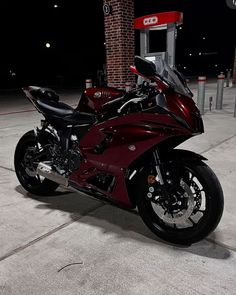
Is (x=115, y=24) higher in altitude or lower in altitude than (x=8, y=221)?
higher

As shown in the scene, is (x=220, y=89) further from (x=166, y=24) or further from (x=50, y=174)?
(x=50, y=174)

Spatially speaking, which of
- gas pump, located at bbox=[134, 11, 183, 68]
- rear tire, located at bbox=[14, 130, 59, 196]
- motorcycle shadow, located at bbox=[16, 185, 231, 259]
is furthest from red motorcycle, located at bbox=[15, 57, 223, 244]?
gas pump, located at bbox=[134, 11, 183, 68]

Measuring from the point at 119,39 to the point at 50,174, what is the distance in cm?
712

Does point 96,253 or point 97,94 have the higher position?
point 97,94

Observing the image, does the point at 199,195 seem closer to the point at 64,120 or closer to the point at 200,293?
the point at 200,293

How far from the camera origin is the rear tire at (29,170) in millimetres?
3408

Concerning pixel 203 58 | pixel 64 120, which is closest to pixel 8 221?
pixel 64 120

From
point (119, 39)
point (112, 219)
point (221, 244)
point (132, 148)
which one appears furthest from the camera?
point (119, 39)

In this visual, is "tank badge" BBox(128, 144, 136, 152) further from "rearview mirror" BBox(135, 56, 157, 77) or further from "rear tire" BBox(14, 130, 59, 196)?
"rear tire" BBox(14, 130, 59, 196)

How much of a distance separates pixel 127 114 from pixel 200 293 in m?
1.31

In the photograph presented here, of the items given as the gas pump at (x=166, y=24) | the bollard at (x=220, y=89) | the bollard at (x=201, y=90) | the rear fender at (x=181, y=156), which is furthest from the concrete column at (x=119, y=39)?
the rear fender at (x=181, y=156)

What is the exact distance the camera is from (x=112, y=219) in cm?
290

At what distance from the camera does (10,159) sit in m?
4.83

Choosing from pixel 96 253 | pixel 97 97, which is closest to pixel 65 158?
pixel 97 97
